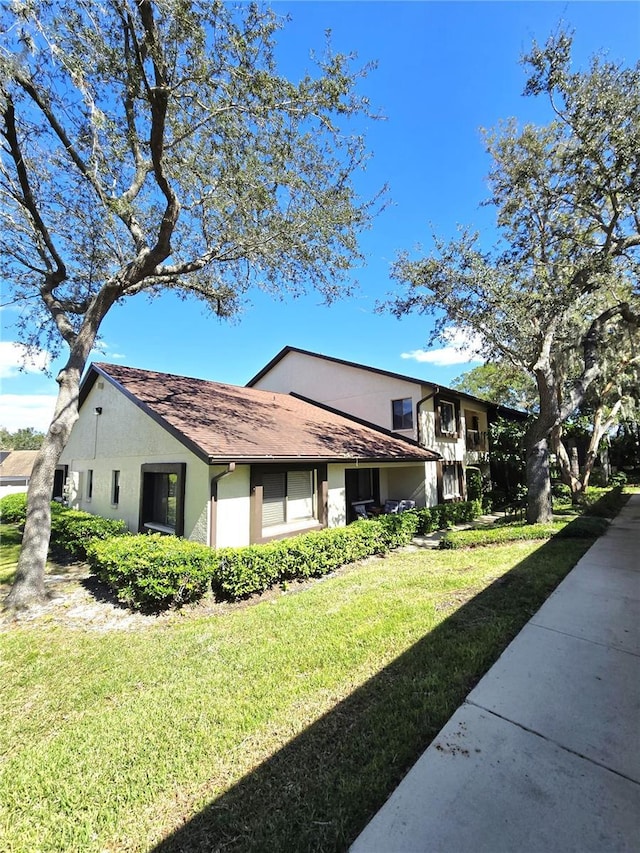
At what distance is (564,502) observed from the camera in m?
17.5

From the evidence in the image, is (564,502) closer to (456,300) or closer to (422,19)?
(456,300)

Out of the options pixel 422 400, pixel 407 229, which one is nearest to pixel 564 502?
pixel 422 400

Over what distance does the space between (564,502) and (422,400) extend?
28.9 feet

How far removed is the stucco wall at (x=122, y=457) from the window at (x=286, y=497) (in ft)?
5.68

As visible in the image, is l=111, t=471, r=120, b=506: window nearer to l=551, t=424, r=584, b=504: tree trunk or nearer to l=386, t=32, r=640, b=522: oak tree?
l=386, t=32, r=640, b=522: oak tree

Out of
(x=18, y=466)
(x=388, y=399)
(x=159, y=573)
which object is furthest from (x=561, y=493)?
(x=18, y=466)

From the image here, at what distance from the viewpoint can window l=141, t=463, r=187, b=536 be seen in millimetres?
9633

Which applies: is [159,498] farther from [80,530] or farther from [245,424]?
[245,424]

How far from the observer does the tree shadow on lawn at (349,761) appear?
7.74 feet

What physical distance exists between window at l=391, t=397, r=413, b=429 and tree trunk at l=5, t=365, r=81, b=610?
38.4 ft

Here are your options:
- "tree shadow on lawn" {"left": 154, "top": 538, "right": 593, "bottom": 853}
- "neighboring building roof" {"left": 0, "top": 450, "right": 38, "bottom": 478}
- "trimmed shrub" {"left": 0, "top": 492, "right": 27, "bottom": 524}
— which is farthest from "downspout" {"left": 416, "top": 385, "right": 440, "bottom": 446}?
"neighboring building roof" {"left": 0, "top": 450, "right": 38, "bottom": 478}

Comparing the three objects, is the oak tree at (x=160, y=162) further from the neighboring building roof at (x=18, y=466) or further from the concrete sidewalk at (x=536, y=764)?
the neighboring building roof at (x=18, y=466)

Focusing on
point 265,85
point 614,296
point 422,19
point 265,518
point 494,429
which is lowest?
point 265,518

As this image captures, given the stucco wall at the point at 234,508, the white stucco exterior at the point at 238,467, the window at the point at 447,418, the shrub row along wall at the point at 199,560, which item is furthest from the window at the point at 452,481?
the stucco wall at the point at 234,508
